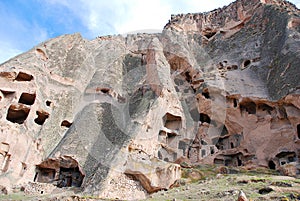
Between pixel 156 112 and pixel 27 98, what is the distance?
11822mm

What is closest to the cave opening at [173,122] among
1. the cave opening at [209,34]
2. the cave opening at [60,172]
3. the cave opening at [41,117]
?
the cave opening at [60,172]

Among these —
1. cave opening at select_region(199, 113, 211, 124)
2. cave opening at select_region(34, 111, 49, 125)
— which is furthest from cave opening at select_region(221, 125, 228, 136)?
cave opening at select_region(34, 111, 49, 125)

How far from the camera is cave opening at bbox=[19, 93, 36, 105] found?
2394cm

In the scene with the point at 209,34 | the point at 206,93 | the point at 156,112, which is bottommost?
the point at 156,112

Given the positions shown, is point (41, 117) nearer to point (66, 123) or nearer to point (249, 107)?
point (66, 123)

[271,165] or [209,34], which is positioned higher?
[209,34]

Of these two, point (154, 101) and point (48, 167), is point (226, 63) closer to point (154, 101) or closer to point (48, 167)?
point (154, 101)

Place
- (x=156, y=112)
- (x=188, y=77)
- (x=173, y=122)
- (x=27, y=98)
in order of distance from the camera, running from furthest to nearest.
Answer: (x=188, y=77)
(x=27, y=98)
(x=173, y=122)
(x=156, y=112)

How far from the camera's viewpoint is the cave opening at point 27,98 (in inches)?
942

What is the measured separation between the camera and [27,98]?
24422 mm

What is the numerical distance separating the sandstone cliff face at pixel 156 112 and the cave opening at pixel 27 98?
10 cm

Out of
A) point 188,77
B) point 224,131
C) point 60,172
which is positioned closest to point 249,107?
point 224,131

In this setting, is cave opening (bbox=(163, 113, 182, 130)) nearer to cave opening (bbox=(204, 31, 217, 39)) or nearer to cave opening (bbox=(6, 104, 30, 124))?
cave opening (bbox=(6, 104, 30, 124))

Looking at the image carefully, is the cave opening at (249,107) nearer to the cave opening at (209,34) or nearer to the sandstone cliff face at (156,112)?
the sandstone cliff face at (156,112)
